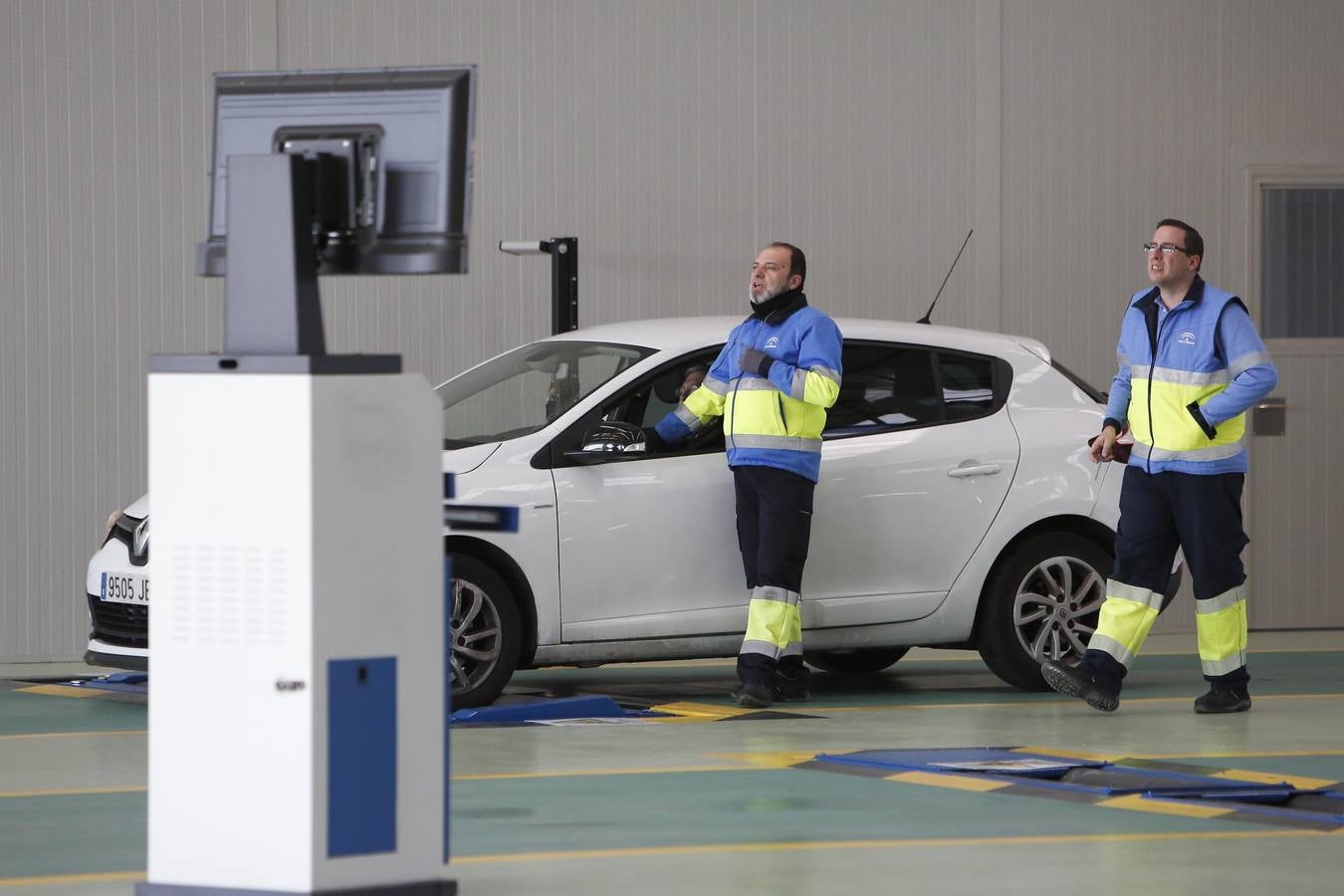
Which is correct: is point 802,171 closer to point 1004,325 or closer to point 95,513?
point 1004,325

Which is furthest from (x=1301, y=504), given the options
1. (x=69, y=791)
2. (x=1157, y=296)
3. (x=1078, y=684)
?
(x=69, y=791)

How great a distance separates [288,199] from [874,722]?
461cm

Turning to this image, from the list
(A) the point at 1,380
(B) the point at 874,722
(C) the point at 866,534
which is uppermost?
(A) the point at 1,380

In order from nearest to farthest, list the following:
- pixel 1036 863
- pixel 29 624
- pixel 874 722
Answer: pixel 1036 863 < pixel 874 722 < pixel 29 624

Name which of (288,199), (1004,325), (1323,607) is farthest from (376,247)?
(1323,607)

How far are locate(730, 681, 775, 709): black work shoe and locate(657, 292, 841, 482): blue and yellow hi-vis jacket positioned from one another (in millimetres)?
899

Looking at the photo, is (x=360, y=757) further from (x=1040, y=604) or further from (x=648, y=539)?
(x=1040, y=604)

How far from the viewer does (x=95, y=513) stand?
12211 mm

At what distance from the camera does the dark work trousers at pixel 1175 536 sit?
8820 mm

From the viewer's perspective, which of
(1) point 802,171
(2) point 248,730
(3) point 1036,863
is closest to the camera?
(2) point 248,730

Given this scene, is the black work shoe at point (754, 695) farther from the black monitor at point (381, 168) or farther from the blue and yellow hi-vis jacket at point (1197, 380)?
the black monitor at point (381, 168)

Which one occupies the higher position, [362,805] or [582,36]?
[582,36]

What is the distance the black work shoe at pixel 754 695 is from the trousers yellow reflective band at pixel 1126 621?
135 cm

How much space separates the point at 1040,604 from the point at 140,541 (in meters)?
3.91
